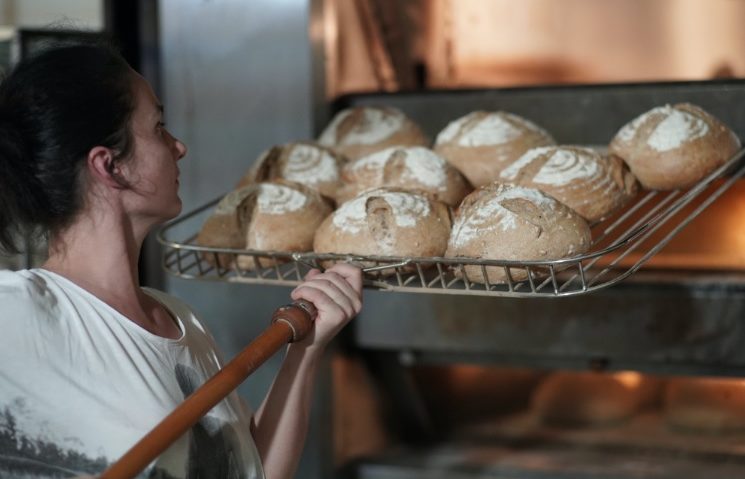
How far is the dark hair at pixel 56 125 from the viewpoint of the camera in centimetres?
119

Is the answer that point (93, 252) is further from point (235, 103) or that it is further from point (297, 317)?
point (235, 103)

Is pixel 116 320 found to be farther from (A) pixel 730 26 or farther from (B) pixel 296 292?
(A) pixel 730 26

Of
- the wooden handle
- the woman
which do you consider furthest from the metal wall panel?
the wooden handle

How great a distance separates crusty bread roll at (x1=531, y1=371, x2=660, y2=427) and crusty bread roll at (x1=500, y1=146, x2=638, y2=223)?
0.80 m

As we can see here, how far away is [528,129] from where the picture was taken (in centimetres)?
167

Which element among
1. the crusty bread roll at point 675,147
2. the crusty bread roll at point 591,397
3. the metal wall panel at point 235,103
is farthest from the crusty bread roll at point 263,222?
the crusty bread roll at point 591,397

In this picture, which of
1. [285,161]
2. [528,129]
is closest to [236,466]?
[285,161]

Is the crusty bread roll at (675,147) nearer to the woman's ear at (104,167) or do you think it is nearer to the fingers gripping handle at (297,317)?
the fingers gripping handle at (297,317)

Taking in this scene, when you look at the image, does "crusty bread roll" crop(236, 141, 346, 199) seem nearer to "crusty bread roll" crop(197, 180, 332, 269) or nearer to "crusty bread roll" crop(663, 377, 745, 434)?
"crusty bread roll" crop(197, 180, 332, 269)

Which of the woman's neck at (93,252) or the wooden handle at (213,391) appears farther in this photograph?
the woman's neck at (93,252)

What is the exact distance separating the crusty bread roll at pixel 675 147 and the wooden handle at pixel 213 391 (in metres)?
0.59

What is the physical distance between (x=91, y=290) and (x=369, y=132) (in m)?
0.70

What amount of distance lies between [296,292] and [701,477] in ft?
3.55

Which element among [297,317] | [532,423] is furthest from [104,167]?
[532,423]
